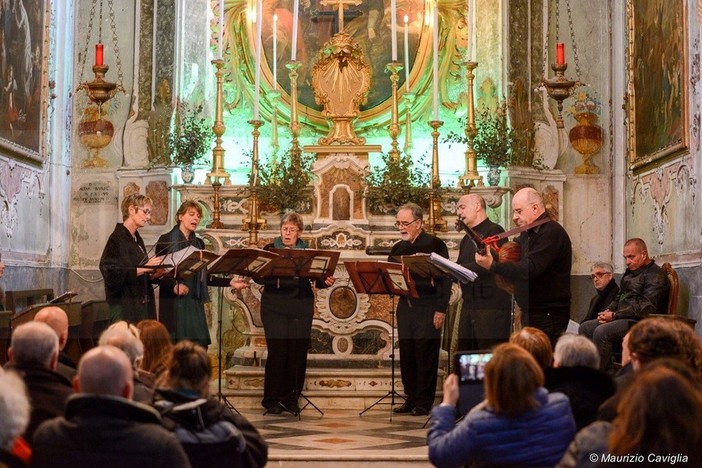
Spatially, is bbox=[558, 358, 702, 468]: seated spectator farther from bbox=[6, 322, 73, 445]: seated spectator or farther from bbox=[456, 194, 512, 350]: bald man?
bbox=[456, 194, 512, 350]: bald man

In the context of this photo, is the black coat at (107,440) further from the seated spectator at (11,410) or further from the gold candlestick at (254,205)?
the gold candlestick at (254,205)

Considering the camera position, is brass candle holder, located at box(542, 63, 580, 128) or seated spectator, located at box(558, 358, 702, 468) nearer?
seated spectator, located at box(558, 358, 702, 468)

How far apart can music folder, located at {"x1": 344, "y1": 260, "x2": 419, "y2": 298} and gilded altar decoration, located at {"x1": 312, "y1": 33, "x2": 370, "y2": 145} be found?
3.62m

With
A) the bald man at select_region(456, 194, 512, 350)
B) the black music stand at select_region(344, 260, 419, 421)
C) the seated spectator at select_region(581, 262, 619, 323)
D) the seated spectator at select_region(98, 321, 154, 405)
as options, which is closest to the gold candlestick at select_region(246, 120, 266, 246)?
the black music stand at select_region(344, 260, 419, 421)

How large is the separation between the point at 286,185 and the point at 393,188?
3.59ft

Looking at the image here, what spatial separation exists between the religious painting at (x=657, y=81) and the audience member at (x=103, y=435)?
7.17 metres

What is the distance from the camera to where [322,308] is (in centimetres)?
1047

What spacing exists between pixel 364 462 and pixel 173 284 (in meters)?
2.78

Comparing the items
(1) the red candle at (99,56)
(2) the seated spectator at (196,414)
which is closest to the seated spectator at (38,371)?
(2) the seated spectator at (196,414)

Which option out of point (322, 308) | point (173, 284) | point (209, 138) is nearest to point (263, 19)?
point (209, 138)

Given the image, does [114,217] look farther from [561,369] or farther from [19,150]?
[561,369]

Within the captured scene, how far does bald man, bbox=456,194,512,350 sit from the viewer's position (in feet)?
26.2

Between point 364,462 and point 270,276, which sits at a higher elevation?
point 270,276

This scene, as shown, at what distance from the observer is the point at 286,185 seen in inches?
441
